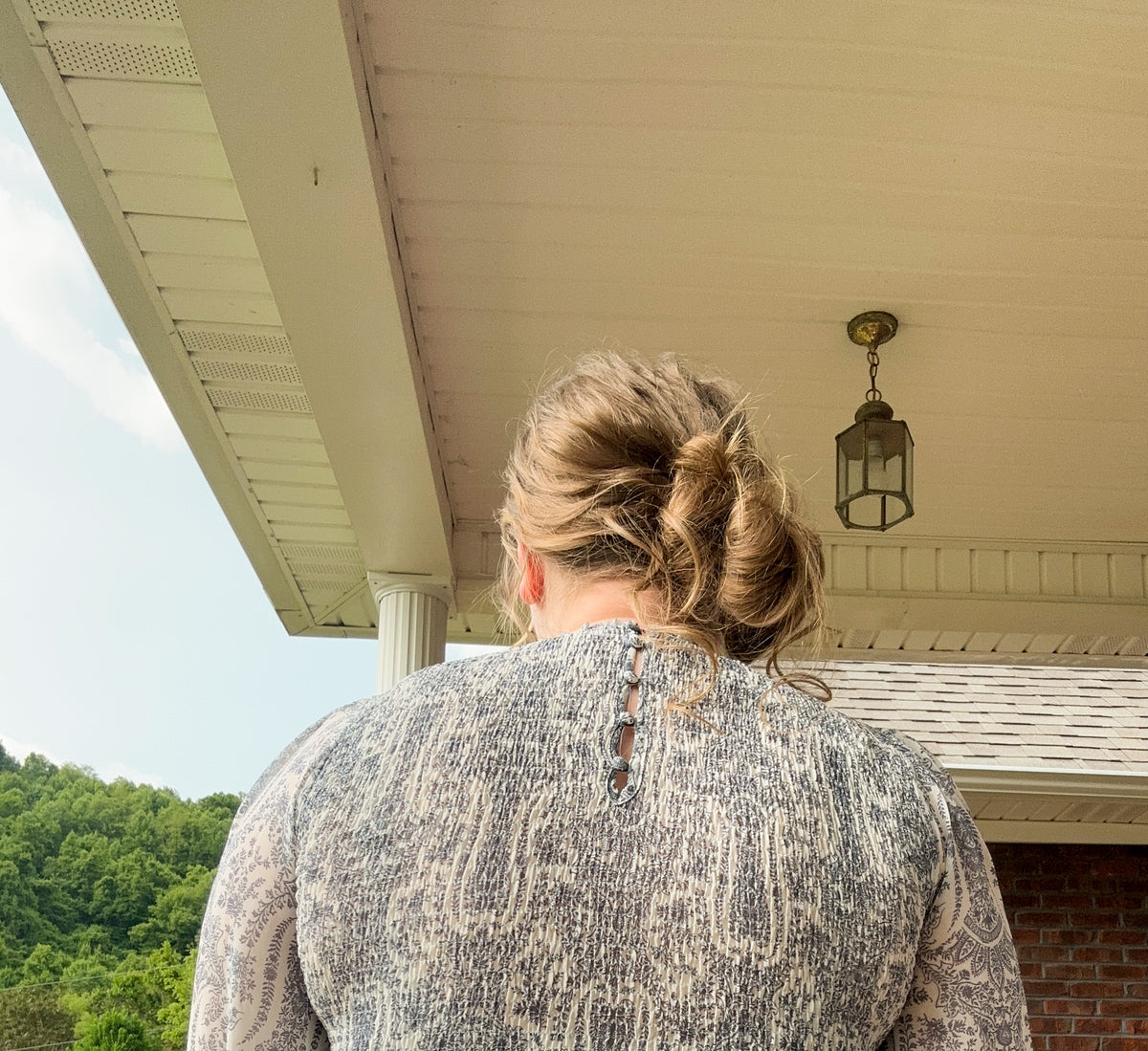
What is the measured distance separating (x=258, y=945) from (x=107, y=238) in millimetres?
2067

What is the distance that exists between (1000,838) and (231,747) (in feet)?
16.4

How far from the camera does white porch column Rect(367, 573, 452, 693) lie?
12.2 ft

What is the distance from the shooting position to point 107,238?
2.41 metres

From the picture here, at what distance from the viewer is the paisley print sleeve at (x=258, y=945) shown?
0.73m

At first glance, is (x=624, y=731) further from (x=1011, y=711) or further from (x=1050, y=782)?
(x=1011, y=711)

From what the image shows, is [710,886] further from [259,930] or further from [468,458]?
[468,458]

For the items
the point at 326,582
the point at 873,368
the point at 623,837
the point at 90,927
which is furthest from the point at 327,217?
the point at 90,927

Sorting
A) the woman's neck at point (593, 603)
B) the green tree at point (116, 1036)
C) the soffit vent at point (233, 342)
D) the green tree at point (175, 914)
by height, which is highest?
the soffit vent at point (233, 342)

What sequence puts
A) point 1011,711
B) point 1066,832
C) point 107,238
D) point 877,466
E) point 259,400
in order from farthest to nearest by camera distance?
1. point 1011,711
2. point 1066,832
3. point 259,400
4. point 877,466
5. point 107,238

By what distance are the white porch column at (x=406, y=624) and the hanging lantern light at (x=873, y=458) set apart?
1550mm

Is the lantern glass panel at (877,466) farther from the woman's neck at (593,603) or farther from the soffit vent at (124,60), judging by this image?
the woman's neck at (593,603)

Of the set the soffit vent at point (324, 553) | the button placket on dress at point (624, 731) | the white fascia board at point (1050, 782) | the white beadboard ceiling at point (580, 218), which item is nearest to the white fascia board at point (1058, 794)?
the white fascia board at point (1050, 782)

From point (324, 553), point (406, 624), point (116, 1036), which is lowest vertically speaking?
point (116, 1036)

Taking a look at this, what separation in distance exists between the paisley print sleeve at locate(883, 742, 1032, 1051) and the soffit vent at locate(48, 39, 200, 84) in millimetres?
1775
